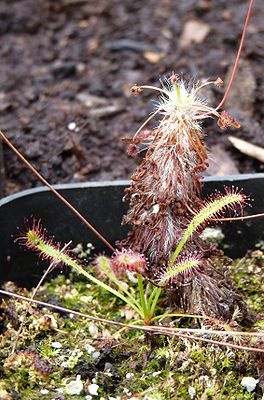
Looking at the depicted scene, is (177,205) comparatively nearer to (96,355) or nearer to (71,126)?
(96,355)

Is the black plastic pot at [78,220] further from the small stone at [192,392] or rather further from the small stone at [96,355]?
the small stone at [192,392]

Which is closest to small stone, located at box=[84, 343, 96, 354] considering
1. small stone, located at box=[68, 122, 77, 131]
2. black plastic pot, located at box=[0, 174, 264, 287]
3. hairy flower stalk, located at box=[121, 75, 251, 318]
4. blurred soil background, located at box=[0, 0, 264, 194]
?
hairy flower stalk, located at box=[121, 75, 251, 318]

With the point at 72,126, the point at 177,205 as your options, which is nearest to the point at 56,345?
the point at 177,205

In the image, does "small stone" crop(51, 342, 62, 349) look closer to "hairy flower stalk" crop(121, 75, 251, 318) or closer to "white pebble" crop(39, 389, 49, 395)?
"white pebble" crop(39, 389, 49, 395)

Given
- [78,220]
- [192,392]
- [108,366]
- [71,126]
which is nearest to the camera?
[192,392]

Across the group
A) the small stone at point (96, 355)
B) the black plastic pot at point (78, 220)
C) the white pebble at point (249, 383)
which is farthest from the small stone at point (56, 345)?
the white pebble at point (249, 383)

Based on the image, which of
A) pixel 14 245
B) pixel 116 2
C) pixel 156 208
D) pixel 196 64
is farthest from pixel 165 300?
pixel 116 2
